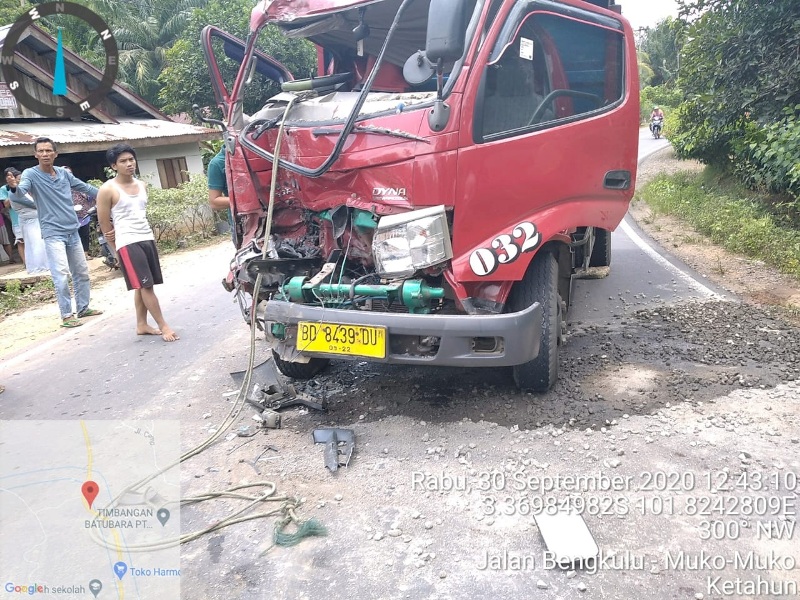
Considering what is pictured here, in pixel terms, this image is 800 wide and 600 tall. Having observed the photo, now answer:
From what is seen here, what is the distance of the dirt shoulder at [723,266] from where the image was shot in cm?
551

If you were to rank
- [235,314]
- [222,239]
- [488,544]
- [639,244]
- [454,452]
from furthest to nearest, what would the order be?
[222,239], [639,244], [235,314], [454,452], [488,544]

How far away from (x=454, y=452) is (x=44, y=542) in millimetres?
2000

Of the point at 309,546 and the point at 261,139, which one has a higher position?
the point at 261,139

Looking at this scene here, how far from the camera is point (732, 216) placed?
8352mm

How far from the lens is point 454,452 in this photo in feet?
10.4

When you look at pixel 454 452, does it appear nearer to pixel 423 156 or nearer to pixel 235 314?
pixel 423 156

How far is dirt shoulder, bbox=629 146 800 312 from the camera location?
18.1 feet

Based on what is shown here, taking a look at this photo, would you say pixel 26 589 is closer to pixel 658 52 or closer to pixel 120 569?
pixel 120 569

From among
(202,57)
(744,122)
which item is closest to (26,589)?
(744,122)

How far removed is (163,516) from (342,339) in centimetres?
124

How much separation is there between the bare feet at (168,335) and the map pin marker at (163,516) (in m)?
2.92

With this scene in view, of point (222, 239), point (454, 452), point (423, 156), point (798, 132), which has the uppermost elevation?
point (423, 156)

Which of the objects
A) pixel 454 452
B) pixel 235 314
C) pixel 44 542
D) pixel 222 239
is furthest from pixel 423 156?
pixel 222 239
